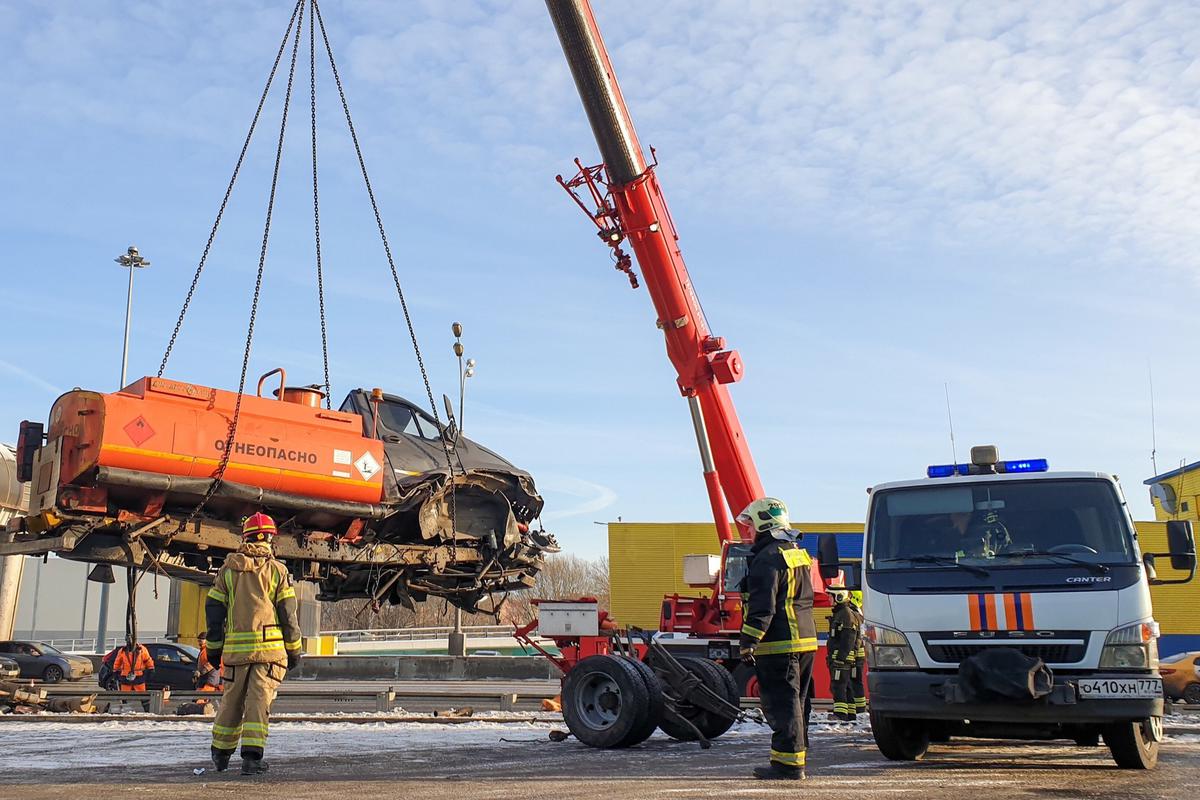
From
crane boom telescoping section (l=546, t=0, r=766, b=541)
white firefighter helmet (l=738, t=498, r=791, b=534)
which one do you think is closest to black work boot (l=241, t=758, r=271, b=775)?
white firefighter helmet (l=738, t=498, r=791, b=534)

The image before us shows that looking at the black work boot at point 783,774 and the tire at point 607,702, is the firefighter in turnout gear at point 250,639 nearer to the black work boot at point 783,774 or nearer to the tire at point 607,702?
the tire at point 607,702

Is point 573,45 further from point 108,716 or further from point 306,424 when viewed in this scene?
point 108,716

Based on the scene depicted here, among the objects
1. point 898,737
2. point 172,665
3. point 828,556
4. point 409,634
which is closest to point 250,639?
point 828,556

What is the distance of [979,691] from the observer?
695 centimetres

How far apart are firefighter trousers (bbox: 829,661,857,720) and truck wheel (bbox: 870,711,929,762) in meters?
2.95

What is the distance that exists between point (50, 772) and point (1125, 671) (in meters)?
6.86

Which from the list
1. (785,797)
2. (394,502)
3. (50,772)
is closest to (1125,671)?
(785,797)

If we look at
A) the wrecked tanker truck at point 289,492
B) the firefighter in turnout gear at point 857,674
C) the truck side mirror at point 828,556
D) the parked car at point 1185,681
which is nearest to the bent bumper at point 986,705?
the truck side mirror at point 828,556

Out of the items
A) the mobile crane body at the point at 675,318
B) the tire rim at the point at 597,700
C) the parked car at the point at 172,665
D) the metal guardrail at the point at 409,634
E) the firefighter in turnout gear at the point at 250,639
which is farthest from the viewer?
the metal guardrail at the point at 409,634

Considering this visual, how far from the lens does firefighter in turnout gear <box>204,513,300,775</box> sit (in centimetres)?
703

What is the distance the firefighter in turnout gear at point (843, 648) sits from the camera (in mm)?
11297

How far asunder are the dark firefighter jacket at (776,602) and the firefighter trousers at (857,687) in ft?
14.7

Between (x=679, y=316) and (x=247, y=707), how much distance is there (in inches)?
354

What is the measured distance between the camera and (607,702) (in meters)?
9.13
